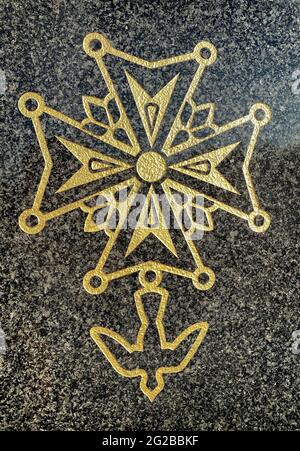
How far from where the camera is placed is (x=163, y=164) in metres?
1.19

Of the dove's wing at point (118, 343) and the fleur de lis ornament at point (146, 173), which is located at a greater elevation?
the fleur de lis ornament at point (146, 173)

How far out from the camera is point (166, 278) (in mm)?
1194

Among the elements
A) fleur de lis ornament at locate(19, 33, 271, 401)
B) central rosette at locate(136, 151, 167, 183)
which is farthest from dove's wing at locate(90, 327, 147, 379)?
central rosette at locate(136, 151, 167, 183)

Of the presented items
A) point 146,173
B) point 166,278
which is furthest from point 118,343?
point 146,173

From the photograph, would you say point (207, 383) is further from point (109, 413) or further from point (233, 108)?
point (233, 108)

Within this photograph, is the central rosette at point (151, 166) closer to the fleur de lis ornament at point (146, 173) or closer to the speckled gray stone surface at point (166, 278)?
the fleur de lis ornament at point (146, 173)

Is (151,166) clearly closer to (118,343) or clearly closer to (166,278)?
(166,278)

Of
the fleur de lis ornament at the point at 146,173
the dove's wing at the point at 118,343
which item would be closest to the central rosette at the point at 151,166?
the fleur de lis ornament at the point at 146,173

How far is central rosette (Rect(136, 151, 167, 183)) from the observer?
3.90ft

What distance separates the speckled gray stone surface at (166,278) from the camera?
1184mm

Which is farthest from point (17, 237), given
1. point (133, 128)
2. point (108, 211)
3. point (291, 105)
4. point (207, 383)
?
point (291, 105)

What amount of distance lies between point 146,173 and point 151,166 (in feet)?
0.05

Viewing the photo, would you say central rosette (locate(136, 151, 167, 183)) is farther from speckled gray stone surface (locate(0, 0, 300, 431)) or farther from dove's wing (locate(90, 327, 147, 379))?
dove's wing (locate(90, 327, 147, 379))
